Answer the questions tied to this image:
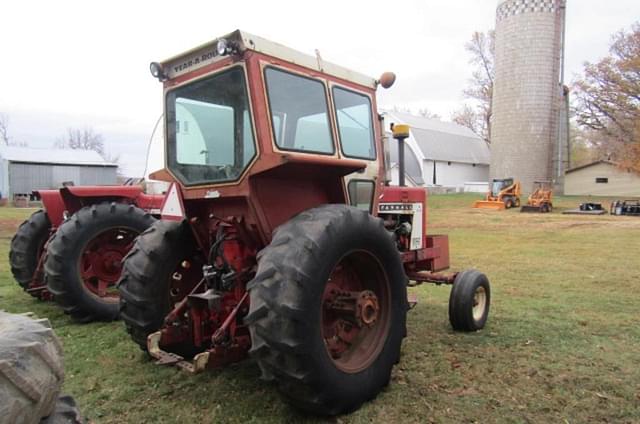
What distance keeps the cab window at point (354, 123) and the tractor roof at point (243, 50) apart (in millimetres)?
158

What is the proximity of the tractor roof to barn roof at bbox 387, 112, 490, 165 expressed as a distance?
3376 centimetres

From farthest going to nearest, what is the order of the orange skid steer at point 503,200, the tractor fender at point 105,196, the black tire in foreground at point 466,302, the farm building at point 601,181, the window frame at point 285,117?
the farm building at point 601,181 → the orange skid steer at point 503,200 → the tractor fender at point 105,196 → the black tire in foreground at point 466,302 → the window frame at point 285,117

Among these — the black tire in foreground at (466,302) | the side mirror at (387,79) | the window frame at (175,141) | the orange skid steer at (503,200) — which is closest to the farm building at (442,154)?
the orange skid steer at (503,200)

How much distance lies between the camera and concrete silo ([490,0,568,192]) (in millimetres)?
30844

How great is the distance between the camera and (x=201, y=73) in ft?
11.4

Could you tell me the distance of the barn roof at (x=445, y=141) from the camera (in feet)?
125

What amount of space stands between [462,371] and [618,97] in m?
35.2

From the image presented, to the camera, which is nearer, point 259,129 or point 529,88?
point 259,129

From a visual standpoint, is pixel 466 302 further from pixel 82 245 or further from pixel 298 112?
pixel 82 245

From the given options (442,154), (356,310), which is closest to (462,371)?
(356,310)

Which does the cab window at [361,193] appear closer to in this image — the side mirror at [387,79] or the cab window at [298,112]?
the cab window at [298,112]

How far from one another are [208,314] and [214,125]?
1.35 m

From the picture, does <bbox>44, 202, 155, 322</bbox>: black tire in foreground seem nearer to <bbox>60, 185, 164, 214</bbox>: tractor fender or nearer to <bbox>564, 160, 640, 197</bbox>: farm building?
<bbox>60, 185, 164, 214</bbox>: tractor fender

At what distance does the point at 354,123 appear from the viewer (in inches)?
158
